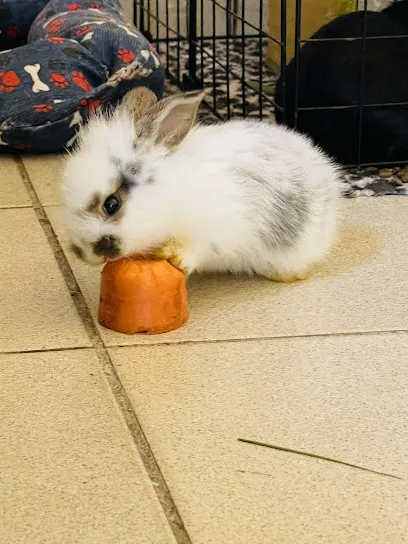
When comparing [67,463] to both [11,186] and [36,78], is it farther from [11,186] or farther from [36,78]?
[36,78]

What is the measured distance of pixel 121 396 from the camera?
1.62m

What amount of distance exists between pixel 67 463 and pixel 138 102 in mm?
761

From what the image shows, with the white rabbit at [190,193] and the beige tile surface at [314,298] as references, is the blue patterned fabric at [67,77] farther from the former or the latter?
the white rabbit at [190,193]

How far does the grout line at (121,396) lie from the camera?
131 cm

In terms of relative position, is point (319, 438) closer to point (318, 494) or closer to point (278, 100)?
point (318, 494)

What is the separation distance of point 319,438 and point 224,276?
0.71m

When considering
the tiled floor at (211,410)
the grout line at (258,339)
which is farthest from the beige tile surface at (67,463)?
the grout line at (258,339)

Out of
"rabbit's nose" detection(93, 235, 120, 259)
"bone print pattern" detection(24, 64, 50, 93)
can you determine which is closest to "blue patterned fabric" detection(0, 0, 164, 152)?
"bone print pattern" detection(24, 64, 50, 93)

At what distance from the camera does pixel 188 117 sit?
1.84 meters

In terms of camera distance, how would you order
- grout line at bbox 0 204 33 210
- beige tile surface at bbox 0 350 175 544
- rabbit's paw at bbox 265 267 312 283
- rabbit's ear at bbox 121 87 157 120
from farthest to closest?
grout line at bbox 0 204 33 210, rabbit's paw at bbox 265 267 312 283, rabbit's ear at bbox 121 87 157 120, beige tile surface at bbox 0 350 175 544

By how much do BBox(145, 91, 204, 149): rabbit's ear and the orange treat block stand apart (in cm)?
23

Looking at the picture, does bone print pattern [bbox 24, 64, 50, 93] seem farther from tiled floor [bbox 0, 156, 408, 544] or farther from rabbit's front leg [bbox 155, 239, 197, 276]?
rabbit's front leg [bbox 155, 239, 197, 276]

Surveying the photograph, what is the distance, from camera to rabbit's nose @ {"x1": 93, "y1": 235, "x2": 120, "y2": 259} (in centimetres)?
174

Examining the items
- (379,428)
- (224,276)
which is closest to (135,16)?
(224,276)
